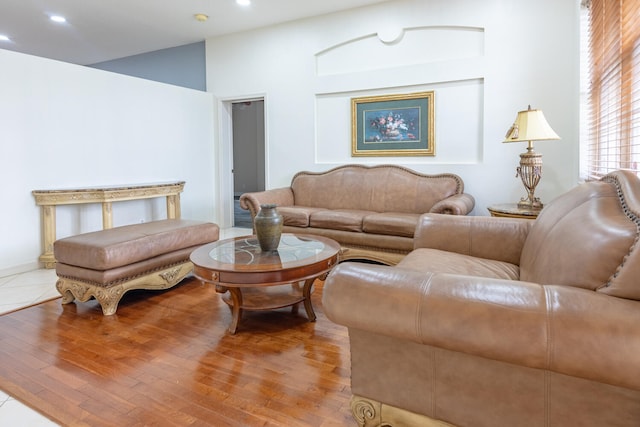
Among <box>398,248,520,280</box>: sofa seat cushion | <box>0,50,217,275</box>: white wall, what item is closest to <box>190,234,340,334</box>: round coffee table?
<box>398,248,520,280</box>: sofa seat cushion

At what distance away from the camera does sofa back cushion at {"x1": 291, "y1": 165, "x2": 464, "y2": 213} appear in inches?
162

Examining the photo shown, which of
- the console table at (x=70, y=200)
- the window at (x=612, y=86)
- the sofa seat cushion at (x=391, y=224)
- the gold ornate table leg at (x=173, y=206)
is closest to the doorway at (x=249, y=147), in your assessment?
the gold ornate table leg at (x=173, y=206)

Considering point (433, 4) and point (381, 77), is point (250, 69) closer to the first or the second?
point (381, 77)

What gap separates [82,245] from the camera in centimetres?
274

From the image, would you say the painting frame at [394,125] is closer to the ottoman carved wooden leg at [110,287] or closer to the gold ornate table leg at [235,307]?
the ottoman carved wooden leg at [110,287]

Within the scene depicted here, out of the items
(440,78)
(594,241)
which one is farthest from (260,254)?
(440,78)

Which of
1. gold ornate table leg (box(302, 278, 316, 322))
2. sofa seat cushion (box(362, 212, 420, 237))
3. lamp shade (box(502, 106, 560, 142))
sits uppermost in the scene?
lamp shade (box(502, 106, 560, 142))

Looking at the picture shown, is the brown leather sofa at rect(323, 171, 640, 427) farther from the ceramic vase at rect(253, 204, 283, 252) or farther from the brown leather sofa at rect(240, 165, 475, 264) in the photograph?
the brown leather sofa at rect(240, 165, 475, 264)

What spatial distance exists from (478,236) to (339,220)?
5.75ft

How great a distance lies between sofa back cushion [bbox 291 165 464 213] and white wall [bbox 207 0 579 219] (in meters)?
0.26

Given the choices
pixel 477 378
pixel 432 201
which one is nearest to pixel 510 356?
pixel 477 378

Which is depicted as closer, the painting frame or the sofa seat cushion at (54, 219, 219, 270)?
the sofa seat cushion at (54, 219, 219, 270)

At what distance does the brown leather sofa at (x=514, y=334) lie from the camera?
1025 millimetres

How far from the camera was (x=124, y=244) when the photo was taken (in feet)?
9.06
